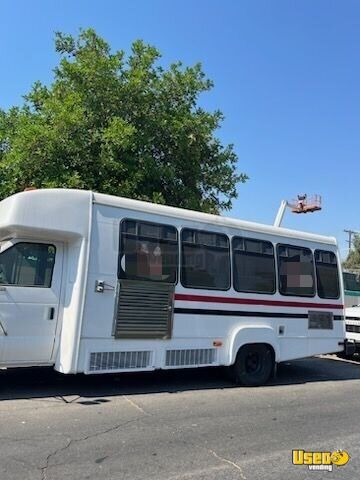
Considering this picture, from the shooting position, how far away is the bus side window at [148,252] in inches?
312

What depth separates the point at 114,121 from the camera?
1353cm

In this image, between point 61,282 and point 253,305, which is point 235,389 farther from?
point 61,282

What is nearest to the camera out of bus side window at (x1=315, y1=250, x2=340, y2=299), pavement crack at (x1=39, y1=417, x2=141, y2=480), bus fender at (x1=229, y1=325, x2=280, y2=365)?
pavement crack at (x1=39, y1=417, x2=141, y2=480)

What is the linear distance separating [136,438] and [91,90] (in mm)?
11027

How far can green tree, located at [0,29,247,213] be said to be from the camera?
13.7 metres

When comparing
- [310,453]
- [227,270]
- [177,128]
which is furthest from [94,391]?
[177,128]

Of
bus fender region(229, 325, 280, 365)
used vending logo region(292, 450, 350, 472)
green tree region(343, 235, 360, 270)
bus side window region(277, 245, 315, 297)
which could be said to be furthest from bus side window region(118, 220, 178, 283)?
green tree region(343, 235, 360, 270)

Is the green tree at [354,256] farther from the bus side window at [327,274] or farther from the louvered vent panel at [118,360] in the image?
the louvered vent panel at [118,360]

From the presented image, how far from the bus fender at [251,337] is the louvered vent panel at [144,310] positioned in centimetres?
134

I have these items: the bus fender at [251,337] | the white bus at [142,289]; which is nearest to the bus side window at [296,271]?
the white bus at [142,289]

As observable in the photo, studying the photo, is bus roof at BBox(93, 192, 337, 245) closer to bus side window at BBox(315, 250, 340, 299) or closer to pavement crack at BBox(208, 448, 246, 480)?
bus side window at BBox(315, 250, 340, 299)

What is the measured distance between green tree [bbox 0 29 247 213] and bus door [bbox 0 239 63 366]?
6.10m

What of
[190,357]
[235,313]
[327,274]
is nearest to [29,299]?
[190,357]

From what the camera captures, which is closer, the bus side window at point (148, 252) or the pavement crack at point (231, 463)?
the pavement crack at point (231, 463)
